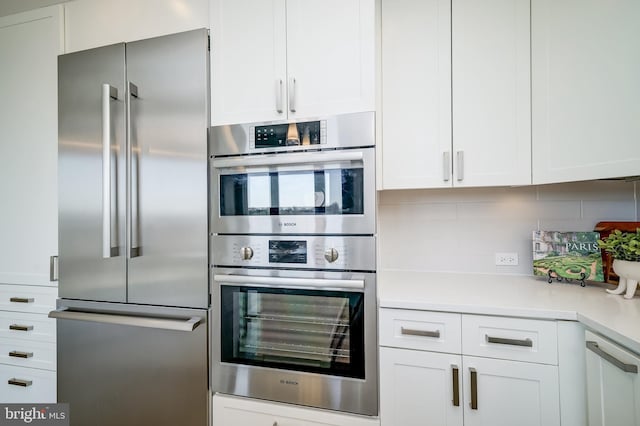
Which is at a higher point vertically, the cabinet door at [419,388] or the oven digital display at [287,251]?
the oven digital display at [287,251]

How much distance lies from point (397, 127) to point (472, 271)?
950 mm

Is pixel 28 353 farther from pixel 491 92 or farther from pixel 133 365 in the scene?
pixel 491 92

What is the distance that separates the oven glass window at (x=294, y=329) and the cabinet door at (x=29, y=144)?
112cm

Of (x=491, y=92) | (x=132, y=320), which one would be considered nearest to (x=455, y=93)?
(x=491, y=92)

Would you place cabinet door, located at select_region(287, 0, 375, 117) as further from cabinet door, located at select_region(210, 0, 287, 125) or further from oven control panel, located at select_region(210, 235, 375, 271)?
oven control panel, located at select_region(210, 235, 375, 271)

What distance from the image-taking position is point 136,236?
1410 millimetres

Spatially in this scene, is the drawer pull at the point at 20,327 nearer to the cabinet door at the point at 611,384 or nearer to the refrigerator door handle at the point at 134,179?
the refrigerator door handle at the point at 134,179

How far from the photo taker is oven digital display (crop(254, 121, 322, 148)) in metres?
1.27

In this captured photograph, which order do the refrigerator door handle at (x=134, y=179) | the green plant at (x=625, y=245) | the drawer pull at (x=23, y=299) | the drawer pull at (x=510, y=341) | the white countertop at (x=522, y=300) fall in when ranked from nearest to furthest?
the white countertop at (x=522, y=300)
the drawer pull at (x=510, y=341)
the green plant at (x=625, y=245)
the refrigerator door handle at (x=134, y=179)
the drawer pull at (x=23, y=299)

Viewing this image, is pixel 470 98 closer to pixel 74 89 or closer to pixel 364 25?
pixel 364 25

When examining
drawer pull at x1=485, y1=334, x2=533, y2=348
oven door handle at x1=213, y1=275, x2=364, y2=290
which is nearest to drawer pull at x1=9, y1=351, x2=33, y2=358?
oven door handle at x1=213, y1=275, x2=364, y2=290

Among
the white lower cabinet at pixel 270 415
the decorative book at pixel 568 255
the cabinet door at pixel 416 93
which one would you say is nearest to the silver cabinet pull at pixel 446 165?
the cabinet door at pixel 416 93

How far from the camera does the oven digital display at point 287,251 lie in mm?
1278

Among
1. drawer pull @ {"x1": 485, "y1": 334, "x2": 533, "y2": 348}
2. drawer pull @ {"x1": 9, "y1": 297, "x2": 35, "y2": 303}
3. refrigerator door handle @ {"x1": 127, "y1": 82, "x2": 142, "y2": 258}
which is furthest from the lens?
drawer pull @ {"x1": 9, "y1": 297, "x2": 35, "y2": 303}
